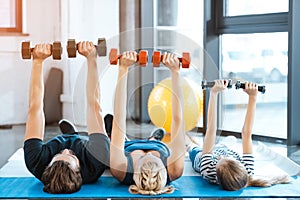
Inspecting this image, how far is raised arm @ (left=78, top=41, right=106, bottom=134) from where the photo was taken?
269cm

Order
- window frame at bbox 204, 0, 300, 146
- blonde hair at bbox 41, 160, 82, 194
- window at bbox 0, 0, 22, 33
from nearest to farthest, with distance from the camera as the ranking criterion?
blonde hair at bbox 41, 160, 82, 194, window frame at bbox 204, 0, 300, 146, window at bbox 0, 0, 22, 33

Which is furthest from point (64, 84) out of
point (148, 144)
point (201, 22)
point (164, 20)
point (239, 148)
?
point (148, 144)

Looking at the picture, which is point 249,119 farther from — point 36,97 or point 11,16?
point 11,16

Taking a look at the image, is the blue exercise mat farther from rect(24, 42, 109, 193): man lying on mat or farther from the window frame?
the window frame

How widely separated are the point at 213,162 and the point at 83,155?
0.65 m

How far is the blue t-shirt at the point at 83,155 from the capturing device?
2627 mm

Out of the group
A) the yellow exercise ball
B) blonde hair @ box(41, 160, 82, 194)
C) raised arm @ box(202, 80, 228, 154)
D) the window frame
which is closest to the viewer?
blonde hair @ box(41, 160, 82, 194)

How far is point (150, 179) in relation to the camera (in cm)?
248

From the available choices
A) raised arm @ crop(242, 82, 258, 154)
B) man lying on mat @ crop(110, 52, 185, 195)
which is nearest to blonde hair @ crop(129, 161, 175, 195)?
man lying on mat @ crop(110, 52, 185, 195)

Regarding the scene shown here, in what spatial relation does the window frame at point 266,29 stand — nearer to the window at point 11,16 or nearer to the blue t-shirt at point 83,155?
the blue t-shirt at point 83,155

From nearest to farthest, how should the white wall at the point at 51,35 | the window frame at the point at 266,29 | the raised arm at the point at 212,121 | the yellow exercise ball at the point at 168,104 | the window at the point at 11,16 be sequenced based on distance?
the raised arm at the point at 212,121 < the yellow exercise ball at the point at 168,104 < the window frame at the point at 266,29 < the white wall at the point at 51,35 < the window at the point at 11,16

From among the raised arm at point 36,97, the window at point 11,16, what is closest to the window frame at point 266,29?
the raised arm at point 36,97

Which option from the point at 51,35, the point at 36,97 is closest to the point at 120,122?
the point at 36,97

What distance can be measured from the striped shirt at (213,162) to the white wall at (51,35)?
2627 millimetres
